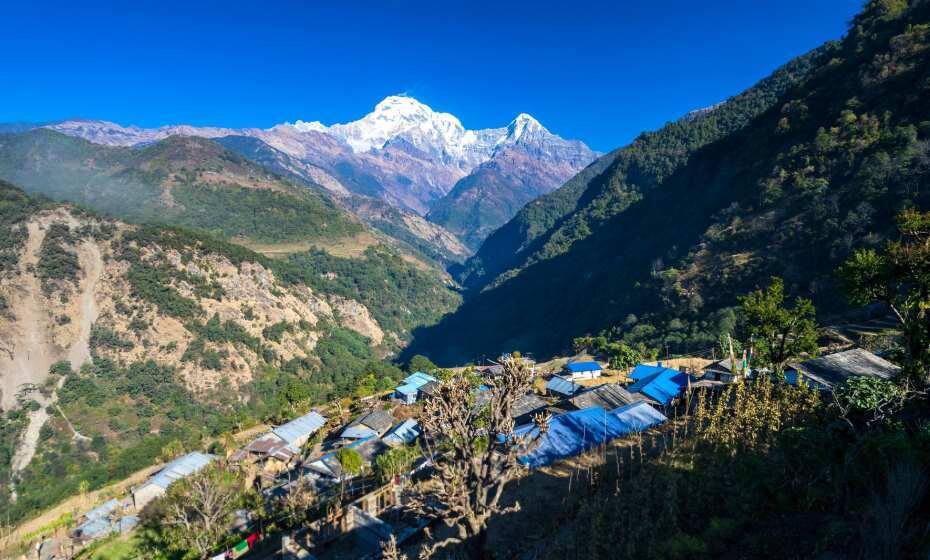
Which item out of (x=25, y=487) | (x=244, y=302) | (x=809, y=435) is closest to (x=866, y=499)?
(x=809, y=435)

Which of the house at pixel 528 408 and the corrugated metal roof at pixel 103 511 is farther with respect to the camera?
the corrugated metal roof at pixel 103 511

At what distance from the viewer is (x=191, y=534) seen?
61.9 feet

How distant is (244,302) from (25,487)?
46861mm

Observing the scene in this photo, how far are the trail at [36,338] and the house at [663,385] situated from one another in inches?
2849

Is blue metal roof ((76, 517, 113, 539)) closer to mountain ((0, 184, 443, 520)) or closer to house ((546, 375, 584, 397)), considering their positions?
mountain ((0, 184, 443, 520))

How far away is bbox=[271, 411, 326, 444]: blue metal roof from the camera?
38812 mm

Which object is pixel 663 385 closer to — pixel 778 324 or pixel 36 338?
pixel 778 324

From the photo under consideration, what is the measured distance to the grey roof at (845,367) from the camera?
18562 millimetres

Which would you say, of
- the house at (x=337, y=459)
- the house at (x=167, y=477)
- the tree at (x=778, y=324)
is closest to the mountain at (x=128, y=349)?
the house at (x=167, y=477)

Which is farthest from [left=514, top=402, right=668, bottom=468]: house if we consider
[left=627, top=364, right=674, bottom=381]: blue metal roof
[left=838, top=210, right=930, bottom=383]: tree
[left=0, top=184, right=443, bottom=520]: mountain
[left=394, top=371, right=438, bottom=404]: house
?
[left=0, top=184, right=443, bottom=520]: mountain

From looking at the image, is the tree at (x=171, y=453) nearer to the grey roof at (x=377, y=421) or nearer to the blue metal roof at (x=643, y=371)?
the grey roof at (x=377, y=421)

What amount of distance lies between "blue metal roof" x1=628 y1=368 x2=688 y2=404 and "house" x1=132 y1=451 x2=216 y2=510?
3239cm

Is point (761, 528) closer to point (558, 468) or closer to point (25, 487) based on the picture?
point (558, 468)

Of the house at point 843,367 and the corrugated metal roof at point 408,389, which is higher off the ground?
the house at point 843,367
